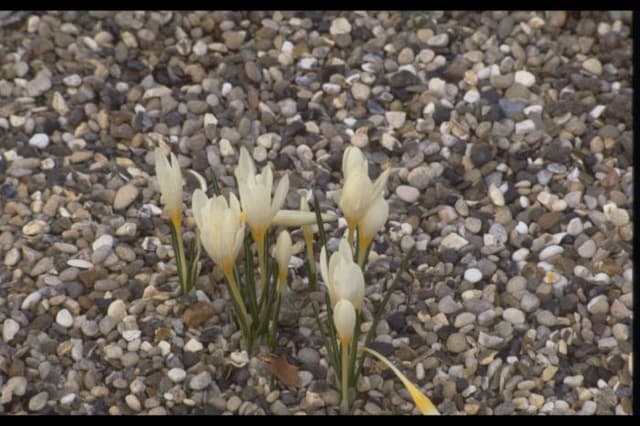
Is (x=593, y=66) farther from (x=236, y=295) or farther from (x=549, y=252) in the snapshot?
(x=236, y=295)

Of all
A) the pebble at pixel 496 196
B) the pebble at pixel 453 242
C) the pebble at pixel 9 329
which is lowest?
the pebble at pixel 9 329

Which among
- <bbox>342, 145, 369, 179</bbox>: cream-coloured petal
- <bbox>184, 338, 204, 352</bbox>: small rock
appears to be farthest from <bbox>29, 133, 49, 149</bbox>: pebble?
<bbox>342, 145, 369, 179</bbox>: cream-coloured petal

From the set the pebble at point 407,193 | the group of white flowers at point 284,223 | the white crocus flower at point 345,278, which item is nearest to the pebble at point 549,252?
the pebble at point 407,193

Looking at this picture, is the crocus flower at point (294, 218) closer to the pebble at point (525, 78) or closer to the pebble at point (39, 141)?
the pebble at point (39, 141)

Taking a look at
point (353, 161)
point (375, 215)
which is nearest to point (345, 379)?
point (375, 215)

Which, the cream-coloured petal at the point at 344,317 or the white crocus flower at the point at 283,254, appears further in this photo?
the white crocus flower at the point at 283,254

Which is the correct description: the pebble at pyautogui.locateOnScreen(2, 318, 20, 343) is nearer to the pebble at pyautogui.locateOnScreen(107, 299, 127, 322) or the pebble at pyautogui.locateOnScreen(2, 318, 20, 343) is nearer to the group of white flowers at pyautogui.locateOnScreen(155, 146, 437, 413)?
the pebble at pyautogui.locateOnScreen(107, 299, 127, 322)

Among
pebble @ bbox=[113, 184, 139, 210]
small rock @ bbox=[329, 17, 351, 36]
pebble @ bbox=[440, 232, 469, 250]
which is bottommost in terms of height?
pebble @ bbox=[440, 232, 469, 250]
